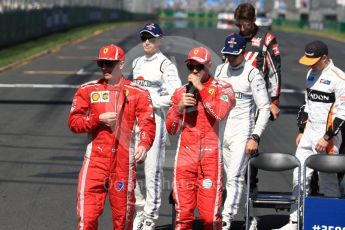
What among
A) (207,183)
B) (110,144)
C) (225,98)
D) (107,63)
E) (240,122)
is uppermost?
(107,63)

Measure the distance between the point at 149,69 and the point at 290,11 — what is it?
11249 cm

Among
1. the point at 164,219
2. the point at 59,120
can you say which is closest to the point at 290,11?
the point at 59,120

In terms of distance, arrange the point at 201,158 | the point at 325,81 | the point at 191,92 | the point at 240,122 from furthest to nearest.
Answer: the point at 240,122, the point at 325,81, the point at 201,158, the point at 191,92

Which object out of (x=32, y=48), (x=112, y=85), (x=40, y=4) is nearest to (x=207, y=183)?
(x=112, y=85)

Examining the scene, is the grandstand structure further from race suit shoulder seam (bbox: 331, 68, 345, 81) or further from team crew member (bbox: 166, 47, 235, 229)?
team crew member (bbox: 166, 47, 235, 229)

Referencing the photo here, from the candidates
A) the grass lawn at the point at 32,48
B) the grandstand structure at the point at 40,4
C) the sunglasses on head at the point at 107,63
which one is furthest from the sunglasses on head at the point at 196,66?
the grandstand structure at the point at 40,4

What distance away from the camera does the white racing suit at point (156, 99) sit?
32.9 feet

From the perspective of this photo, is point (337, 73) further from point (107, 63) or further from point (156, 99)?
point (107, 63)

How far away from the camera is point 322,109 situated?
9.88m

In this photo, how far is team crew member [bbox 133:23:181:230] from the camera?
32.7 feet

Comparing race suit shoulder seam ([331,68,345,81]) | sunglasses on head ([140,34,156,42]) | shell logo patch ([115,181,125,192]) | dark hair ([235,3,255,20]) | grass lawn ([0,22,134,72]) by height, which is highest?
dark hair ([235,3,255,20])

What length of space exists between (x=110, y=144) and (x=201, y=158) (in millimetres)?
1021

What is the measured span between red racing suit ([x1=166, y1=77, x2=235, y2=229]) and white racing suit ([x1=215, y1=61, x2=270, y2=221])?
36.9 inches

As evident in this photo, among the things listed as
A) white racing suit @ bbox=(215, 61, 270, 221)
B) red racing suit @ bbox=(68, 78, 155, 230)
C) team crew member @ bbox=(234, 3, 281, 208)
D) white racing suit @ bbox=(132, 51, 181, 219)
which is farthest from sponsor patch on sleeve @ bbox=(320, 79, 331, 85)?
red racing suit @ bbox=(68, 78, 155, 230)
